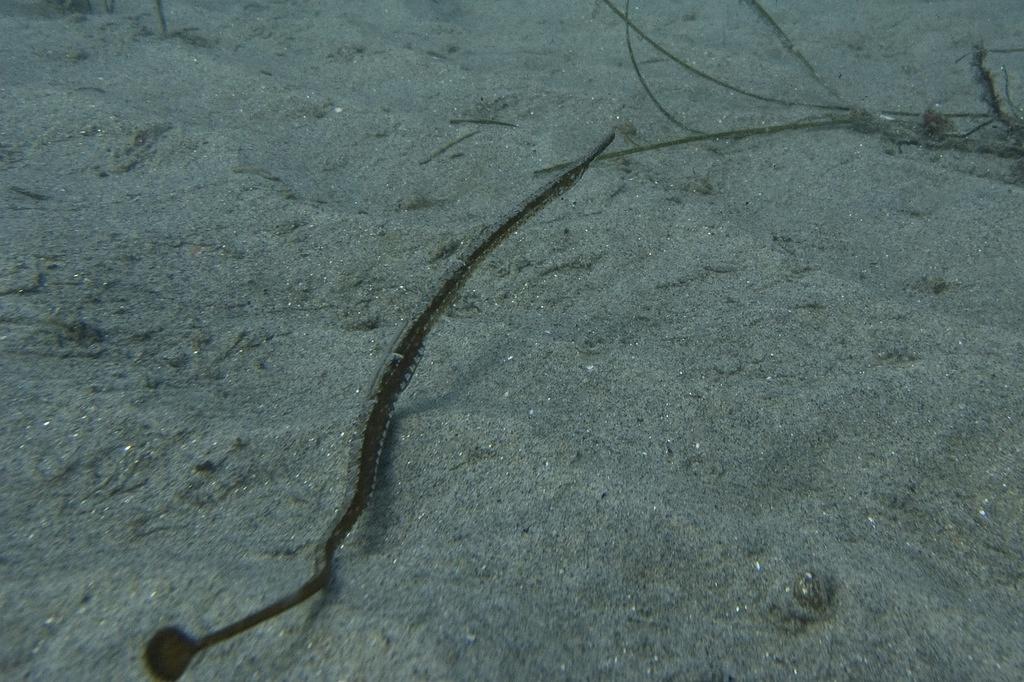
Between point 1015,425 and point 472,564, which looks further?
point 1015,425

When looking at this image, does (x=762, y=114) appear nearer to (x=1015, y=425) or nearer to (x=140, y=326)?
(x=1015, y=425)

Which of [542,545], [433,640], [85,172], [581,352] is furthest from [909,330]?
[85,172]

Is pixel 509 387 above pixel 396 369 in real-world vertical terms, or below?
below

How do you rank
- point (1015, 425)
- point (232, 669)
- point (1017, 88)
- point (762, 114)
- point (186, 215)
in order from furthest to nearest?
point (1017, 88) < point (762, 114) < point (186, 215) < point (1015, 425) < point (232, 669)

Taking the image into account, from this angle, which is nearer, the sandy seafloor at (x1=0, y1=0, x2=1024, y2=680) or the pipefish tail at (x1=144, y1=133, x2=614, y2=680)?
the sandy seafloor at (x1=0, y1=0, x2=1024, y2=680)

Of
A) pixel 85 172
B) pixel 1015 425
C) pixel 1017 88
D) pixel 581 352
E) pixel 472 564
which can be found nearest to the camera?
pixel 472 564

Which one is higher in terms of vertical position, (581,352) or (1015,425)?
(1015,425)

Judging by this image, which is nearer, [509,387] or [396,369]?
[396,369]

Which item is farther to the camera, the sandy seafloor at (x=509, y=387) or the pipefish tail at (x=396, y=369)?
the pipefish tail at (x=396, y=369)
